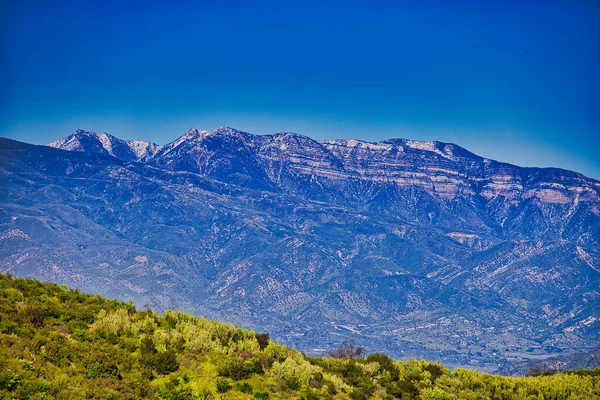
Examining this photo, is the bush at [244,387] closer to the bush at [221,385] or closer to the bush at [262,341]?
the bush at [221,385]

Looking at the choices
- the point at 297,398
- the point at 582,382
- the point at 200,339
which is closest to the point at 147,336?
the point at 200,339

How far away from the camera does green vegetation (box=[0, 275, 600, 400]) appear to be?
131 ft

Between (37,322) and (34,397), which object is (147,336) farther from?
(34,397)

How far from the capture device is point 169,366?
147 feet

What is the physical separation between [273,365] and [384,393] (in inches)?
383

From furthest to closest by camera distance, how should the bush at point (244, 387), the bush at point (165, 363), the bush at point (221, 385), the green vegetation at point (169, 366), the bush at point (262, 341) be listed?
1. the bush at point (262, 341)
2. the bush at point (165, 363)
3. the bush at point (244, 387)
4. the bush at point (221, 385)
5. the green vegetation at point (169, 366)

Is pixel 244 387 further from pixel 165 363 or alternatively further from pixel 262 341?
pixel 262 341

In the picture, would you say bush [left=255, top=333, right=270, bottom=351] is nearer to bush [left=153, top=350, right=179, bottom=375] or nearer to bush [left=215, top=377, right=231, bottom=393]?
bush [left=215, top=377, right=231, bottom=393]

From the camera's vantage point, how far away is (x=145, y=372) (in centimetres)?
4347

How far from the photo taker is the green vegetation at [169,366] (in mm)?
39906

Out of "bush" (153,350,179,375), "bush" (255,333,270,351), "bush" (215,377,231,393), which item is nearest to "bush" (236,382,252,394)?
"bush" (215,377,231,393)

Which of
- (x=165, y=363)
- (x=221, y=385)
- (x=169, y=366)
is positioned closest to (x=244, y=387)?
(x=221, y=385)

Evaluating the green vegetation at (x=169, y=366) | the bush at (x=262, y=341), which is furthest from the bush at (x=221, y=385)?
the bush at (x=262, y=341)

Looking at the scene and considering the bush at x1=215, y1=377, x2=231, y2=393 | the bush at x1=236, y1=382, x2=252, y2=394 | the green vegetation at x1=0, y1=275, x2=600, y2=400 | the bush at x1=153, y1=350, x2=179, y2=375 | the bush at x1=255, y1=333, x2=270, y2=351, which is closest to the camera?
the green vegetation at x1=0, y1=275, x2=600, y2=400
